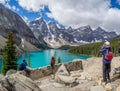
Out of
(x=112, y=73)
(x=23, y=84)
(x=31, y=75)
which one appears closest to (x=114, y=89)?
(x=112, y=73)

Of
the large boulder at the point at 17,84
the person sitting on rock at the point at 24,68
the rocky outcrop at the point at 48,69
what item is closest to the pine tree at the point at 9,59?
the rocky outcrop at the point at 48,69

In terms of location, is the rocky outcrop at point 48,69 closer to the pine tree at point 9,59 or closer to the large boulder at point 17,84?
the large boulder at point 17,84

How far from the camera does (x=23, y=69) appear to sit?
73.5ft

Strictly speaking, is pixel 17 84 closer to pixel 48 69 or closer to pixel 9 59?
pixel 48 69

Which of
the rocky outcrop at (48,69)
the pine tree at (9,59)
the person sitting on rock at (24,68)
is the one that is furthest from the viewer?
the pine tree at (9,59)

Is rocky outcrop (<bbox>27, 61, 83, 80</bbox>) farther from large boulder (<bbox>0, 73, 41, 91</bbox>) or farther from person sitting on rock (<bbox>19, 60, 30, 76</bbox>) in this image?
large boulder (<bbox>0, 73, 41, 91</bbox>)

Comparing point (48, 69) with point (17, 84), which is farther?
point (48, 69)

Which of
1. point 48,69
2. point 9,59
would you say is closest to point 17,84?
point 48,69

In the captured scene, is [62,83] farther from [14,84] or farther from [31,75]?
[31,75]

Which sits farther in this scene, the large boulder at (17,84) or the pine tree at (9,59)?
the pine tree at (9,59)

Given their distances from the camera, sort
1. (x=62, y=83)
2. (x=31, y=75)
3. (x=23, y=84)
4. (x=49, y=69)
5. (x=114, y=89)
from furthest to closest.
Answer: (x=49, y=69)
(x=31, y=75)
(x=62, y=83)
(x=114, y=89)
(x=23, y=84)

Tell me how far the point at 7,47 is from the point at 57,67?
32327 mm

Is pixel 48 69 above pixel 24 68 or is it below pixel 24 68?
below

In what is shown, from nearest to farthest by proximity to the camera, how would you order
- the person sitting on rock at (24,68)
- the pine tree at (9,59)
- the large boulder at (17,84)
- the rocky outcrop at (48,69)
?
the large boulder at (17,84) < the person sitting on rock at (24,68) < the rocky outcrop at (48,69) < the pine tree at (9,59)
